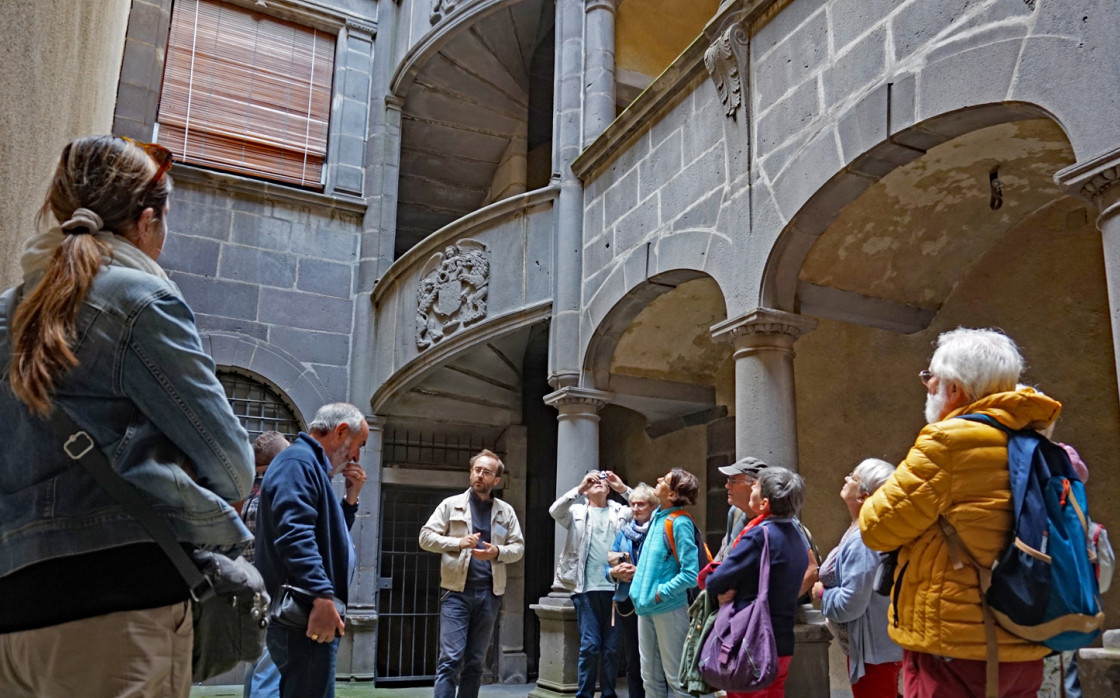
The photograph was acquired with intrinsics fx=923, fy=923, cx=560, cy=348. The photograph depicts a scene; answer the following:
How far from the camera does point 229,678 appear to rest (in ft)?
30.4

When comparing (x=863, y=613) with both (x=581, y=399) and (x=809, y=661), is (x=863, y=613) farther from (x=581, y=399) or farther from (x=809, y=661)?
(x=581, y=399)

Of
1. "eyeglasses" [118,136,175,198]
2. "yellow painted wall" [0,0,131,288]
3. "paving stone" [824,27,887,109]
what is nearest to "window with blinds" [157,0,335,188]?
"paving stone" [824,27,887,109]

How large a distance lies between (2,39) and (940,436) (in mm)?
2323

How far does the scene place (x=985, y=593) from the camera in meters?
2.38

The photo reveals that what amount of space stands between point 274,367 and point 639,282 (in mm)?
4982

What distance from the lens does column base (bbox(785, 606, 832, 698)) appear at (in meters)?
5.00

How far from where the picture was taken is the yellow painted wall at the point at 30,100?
1.81 meters

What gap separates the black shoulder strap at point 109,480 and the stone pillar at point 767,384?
4.41 meters

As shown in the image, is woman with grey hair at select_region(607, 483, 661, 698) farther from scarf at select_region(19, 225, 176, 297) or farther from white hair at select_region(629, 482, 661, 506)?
scarf at select_region(19, 225, 176, 297)

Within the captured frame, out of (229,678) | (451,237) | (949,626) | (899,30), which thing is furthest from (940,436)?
(229,678)

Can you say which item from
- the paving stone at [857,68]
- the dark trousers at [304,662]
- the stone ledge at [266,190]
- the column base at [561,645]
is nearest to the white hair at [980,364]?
the dark trousers at [304,662]

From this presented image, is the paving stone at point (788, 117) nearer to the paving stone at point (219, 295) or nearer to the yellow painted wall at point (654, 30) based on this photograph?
the yellow painted wall at point (654, 30)

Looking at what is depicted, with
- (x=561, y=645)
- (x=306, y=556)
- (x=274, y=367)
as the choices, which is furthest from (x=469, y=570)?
(x=274, y=367)

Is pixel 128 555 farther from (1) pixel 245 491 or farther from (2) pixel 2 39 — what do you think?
(2) pixel 2 39
